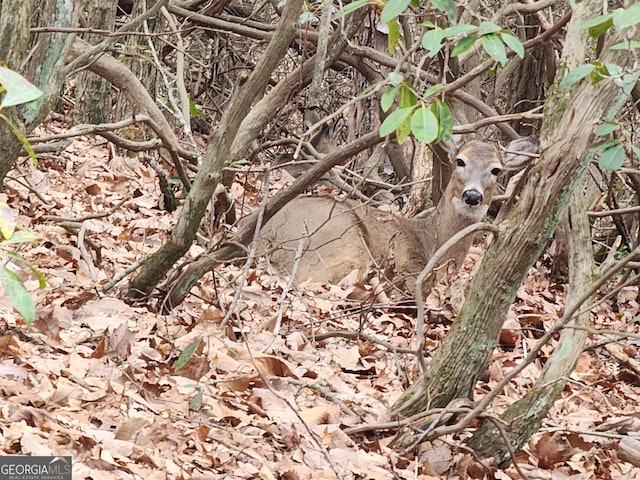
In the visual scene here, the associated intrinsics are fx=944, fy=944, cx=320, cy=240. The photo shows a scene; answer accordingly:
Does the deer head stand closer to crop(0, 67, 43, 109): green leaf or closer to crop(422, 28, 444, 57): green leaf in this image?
crop(422, 28, 444, 57): green leaf

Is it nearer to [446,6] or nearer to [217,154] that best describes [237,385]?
[217,154]

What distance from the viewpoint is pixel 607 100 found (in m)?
3.29

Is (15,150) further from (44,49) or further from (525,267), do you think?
(525,267)

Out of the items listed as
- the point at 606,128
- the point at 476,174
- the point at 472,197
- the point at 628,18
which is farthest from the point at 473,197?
the point at 628,18

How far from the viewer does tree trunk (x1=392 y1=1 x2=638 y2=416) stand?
10.8 ft

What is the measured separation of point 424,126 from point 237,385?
68.2 inches

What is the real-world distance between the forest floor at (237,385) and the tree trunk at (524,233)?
285mm

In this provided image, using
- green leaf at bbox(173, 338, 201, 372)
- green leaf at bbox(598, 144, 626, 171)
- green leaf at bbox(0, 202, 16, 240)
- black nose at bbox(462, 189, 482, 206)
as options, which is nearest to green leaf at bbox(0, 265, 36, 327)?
green leaf at bbox(0, 202, 16, 240)

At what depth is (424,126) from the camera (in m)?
2.70

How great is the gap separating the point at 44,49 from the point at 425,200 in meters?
4.95

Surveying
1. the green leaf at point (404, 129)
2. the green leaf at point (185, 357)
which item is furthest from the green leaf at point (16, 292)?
the green leaf at point (185, 357)

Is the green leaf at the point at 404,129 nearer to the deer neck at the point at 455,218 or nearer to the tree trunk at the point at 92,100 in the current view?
the deer neck at the point at 455,218

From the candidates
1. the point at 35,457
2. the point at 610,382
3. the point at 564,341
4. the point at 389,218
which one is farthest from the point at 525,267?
the point at 389,218

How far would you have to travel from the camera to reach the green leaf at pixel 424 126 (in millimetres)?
2680
